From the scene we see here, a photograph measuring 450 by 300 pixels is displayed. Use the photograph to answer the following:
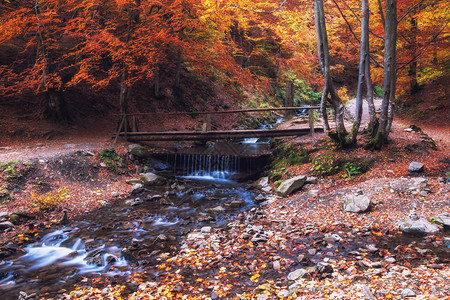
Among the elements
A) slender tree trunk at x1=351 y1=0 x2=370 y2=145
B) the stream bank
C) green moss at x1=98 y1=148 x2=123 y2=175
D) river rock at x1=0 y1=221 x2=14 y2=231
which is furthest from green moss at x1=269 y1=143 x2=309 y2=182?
river rock at x1=0 y1=221 x2=14 y2=231

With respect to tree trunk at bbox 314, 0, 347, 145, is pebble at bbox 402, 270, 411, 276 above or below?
below

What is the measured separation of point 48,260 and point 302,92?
28757 millimetres

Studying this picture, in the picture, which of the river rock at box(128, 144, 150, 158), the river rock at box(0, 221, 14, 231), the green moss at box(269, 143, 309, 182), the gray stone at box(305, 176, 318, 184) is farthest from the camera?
the river rock at box(128, 144, 150, 158)

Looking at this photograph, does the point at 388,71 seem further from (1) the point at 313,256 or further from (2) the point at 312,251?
(1) the point at 313,256

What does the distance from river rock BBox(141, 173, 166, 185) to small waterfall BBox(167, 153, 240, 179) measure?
1.84 metres

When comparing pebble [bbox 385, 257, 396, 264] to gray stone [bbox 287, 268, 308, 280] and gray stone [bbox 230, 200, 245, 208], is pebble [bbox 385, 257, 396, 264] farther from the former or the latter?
gray stone [bbox 230, 200, 245, 208]

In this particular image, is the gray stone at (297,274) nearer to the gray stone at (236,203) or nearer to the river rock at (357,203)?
the river rock at (357,203)

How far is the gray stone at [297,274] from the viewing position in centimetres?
385

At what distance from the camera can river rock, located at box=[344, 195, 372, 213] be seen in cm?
579

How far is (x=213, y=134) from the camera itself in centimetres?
1273

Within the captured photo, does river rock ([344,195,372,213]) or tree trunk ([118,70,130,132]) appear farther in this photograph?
tree trunk ([118,70,130,132])

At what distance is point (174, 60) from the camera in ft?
58.0

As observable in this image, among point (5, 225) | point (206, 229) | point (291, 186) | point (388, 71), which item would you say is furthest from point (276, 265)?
point (388, 71)

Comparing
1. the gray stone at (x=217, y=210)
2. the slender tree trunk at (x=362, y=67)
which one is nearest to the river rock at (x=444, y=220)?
the slender tree trunk at (x=362, y=67)
